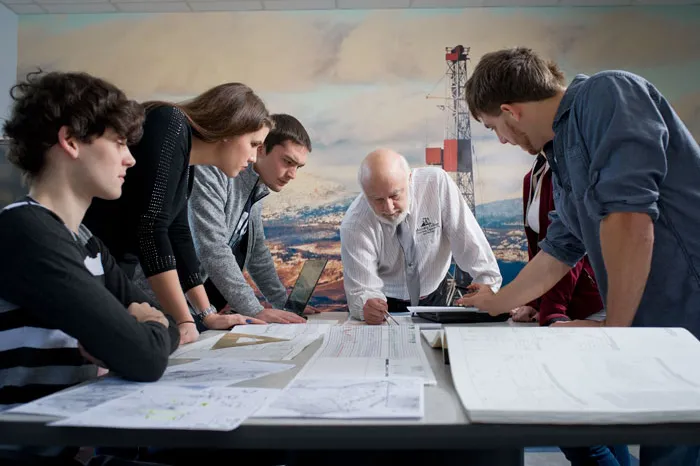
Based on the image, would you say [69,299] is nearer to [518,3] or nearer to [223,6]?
[223,6]

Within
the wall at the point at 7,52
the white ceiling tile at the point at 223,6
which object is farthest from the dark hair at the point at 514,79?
the wall at the point at 7,52

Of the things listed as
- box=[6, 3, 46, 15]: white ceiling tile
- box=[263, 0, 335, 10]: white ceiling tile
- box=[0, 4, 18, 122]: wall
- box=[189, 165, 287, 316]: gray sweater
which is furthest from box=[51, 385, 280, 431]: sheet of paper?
box=[6, 3, 46, 15]: white ceiling tile

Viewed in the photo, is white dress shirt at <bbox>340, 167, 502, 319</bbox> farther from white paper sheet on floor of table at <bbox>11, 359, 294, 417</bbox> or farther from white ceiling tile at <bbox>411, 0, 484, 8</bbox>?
white ceiling tile at <bbox>411, 0, 484, 8</bbox>

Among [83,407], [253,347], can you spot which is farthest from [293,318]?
[83,407]

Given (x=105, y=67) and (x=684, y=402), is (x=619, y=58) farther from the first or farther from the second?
(x=684, y=402)

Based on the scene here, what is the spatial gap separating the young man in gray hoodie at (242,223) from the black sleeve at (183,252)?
236mm

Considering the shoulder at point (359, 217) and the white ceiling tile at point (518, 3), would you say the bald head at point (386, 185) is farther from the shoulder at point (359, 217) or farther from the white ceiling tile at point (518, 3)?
the white ceiling tile at point (518, 3)

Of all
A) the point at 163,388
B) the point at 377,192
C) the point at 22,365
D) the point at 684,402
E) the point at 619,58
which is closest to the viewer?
the point at 684,402

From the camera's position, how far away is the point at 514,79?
1248 millimetres

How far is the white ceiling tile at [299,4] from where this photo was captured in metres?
4.46

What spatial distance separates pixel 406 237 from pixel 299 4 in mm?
2898

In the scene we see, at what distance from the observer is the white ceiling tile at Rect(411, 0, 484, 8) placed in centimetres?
446

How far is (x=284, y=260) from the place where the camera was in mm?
4645

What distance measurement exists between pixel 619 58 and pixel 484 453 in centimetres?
450
